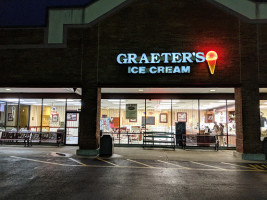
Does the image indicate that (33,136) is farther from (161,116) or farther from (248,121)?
(248,121)

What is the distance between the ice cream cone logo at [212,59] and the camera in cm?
1166

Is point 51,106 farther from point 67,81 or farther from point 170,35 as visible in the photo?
point 170,35

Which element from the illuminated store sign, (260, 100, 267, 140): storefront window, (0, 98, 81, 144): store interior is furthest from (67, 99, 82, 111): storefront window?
(260, 100, 267, 140): storefront window

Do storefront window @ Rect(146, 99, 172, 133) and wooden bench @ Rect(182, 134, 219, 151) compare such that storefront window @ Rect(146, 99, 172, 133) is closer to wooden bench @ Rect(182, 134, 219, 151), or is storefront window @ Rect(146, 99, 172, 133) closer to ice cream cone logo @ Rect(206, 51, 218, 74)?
wooden bench @ Rect(182, 134, 219, 151)

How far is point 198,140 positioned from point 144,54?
7.74 m

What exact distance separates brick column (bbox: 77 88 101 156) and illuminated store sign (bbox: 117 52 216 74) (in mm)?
2509

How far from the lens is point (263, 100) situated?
15.5 metres

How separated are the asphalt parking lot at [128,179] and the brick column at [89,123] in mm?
1221

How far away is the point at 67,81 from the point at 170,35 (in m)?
6.66

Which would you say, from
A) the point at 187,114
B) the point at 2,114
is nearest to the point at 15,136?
the point at 2,114

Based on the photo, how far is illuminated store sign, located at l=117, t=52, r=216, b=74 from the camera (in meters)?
11.9

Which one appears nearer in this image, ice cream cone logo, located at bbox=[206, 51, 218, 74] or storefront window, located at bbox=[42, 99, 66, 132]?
ice cream cone logo, located at bbox=[206, 51, 218, 74]

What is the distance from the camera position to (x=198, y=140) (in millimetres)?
15383

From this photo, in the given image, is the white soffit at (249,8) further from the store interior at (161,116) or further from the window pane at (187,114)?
the window pane at (187,114)
